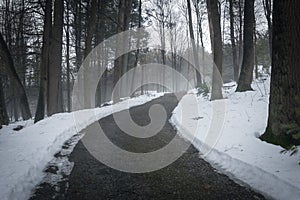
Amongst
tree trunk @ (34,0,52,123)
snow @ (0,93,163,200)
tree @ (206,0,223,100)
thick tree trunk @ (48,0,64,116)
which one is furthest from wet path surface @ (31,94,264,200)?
thick tree trunk @ (48,0,64,116)

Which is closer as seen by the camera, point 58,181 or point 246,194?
point 246,194

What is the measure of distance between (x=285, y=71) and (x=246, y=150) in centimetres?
173

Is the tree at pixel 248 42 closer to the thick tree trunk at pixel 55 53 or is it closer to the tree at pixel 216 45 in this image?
the tree at pixel 216 45

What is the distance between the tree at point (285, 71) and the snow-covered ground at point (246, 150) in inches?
16.4

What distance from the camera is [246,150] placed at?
5148 mm

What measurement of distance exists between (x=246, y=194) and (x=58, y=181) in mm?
2948

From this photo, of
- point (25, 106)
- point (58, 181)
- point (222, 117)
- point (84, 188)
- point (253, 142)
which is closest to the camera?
point (84, 188)

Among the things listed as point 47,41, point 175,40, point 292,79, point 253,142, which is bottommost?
point 253,142

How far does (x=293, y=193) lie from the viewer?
3338mm

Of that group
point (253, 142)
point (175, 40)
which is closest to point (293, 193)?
point (253, 142)

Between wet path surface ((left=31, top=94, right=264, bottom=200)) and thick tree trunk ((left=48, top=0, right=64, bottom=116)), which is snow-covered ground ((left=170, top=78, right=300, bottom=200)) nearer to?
wet path surface ((left=31, top=94, right=264, bottom=200))

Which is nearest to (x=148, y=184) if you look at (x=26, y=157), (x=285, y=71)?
(x=26, y=157)

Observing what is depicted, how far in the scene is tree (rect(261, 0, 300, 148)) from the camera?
488cm

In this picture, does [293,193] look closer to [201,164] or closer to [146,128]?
[201,164]
